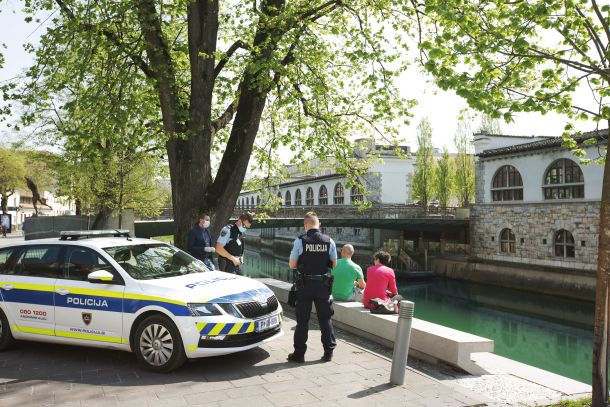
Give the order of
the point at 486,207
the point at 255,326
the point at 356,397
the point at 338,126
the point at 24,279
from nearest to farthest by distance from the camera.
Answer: the point at 356,397, the point at 255,326, the point at 24,279, the point at 338,126, the point at 486,207

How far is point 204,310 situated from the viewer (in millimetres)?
5902

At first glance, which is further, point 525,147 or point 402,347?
point 525,147

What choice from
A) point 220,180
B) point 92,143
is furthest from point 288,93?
point 92,143

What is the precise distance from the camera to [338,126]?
1273 centimetres

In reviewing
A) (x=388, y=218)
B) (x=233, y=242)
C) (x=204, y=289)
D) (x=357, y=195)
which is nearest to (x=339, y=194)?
(x=357, y=195)

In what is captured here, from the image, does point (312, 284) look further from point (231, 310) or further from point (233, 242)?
point (233, 242)

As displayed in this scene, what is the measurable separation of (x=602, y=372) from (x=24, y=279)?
699 cm

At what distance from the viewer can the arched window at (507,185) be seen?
34.0m

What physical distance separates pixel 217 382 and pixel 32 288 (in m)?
2.99

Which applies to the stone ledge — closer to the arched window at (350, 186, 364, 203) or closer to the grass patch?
the grass patch

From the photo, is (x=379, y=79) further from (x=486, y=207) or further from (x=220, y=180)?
(x=486, y=207)

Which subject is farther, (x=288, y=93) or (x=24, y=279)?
(x=288, y=93)

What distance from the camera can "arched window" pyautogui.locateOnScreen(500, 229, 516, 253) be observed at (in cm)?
3366

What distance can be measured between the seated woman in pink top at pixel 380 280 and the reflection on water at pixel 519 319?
11438mm
